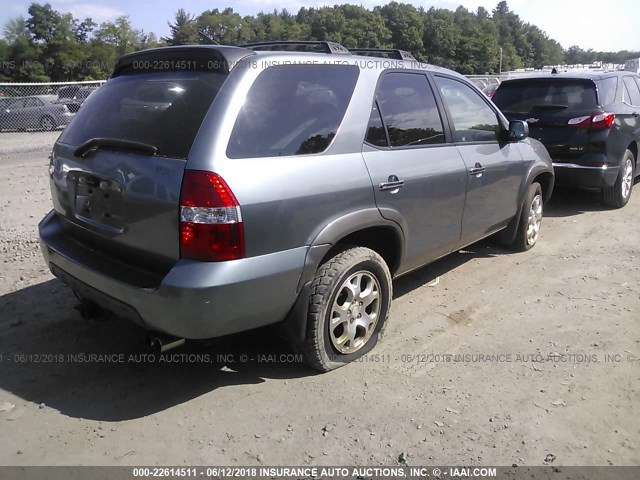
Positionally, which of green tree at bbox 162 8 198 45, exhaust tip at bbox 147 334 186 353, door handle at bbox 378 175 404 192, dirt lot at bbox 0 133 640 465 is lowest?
dirt lot at bbox 0 133 640 465

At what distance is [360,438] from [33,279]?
10.9ft

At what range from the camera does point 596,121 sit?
22.1 feet

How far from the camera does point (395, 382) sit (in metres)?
3.23

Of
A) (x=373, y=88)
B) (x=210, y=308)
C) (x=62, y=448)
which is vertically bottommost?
(x=62, y=448)

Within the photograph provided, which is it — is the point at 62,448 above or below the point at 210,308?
below

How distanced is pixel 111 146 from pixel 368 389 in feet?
6.55

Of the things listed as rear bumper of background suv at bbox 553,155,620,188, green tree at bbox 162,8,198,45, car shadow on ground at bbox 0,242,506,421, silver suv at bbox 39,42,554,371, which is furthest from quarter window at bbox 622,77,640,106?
green tree at bbox 162,8,198,45

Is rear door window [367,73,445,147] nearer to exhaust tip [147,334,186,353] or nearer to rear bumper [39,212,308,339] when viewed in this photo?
rear bumper [39,212,308,339]

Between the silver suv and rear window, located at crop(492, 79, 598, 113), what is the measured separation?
3984mm

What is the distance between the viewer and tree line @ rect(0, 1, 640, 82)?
56.6 metres

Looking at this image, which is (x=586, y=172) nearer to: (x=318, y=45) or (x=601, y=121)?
(x=601, y=121)

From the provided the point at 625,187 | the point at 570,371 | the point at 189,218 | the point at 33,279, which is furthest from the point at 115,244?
the point at 625,187

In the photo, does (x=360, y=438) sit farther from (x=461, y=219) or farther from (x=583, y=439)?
(x=461, y=219)

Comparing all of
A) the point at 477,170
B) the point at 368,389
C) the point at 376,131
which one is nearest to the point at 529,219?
the point at 477,170
